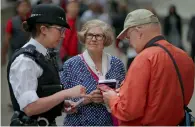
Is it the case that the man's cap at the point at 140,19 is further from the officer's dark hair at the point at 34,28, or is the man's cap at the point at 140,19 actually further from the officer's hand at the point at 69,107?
the officer's hand at the point at 69,107

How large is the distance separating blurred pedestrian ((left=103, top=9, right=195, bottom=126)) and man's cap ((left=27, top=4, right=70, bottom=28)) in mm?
496

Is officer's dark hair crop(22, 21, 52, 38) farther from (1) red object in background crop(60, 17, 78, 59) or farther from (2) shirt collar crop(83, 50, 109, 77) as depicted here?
(1) red object in background crop(60, 17, 78, 59)

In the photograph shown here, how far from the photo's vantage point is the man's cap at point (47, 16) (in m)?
3.94

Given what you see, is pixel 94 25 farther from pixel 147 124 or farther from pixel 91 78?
pixel 147 124

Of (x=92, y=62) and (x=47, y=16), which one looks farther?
(x=92, y=62)

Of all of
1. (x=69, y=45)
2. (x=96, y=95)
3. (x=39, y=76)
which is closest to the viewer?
(x=39, y=76)

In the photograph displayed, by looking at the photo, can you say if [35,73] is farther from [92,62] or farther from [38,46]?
[92,62]

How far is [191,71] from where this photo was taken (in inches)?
159

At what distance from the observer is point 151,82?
12.3 ft

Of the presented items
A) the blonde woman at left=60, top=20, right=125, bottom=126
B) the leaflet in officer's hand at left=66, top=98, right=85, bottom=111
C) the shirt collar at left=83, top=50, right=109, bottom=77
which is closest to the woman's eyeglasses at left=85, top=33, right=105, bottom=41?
the blonde woman at left=60, top=20, right=125, bottom=126

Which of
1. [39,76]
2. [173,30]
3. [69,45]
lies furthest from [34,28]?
[173,30]

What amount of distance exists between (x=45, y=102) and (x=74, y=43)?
20.5ft

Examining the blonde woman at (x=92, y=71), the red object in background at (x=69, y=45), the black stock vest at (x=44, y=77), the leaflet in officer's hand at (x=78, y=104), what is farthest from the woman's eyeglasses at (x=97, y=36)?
the red object in background at (x=69, y=45)

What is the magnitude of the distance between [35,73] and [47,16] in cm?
44
